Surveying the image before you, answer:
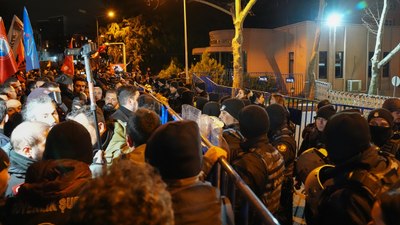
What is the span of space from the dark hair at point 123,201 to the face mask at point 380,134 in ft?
11.0

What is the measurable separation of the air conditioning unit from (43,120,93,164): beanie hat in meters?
30.0

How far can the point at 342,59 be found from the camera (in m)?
31.6

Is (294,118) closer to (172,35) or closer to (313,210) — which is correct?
(313,210)

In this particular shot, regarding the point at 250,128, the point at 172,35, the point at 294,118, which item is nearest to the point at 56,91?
the point at 250,128

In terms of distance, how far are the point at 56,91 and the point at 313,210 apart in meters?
5.01

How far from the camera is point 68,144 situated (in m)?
2.85

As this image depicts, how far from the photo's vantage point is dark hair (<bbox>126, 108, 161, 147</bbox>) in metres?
3.41

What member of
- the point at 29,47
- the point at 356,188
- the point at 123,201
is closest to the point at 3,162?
the point at 123,201

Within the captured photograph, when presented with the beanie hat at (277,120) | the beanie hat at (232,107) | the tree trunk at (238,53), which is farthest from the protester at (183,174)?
the tree trunk at (238,53)

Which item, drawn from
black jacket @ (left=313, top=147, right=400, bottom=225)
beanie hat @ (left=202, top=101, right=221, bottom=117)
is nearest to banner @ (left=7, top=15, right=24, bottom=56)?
beanie hat @ (left=202, top=101, right=221, bottom=117)

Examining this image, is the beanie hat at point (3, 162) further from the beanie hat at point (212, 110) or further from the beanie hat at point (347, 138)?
the beanie hat at point (212, 110)

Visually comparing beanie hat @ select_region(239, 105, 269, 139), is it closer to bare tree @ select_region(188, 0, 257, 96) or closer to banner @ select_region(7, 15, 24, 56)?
banner @ select_region(7, 15, 24, 56)

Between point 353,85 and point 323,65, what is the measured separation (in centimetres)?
268

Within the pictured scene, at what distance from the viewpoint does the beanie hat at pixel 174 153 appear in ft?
7.47
